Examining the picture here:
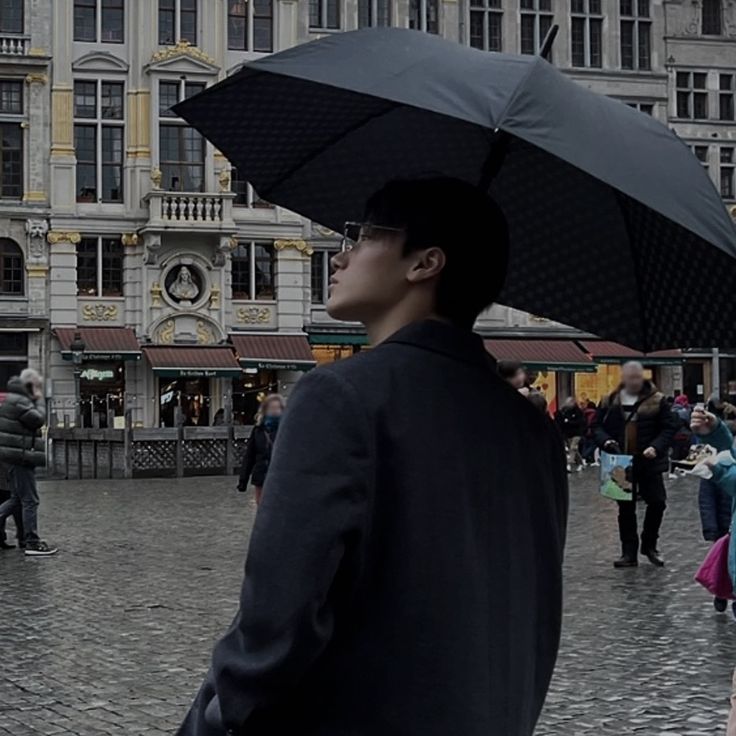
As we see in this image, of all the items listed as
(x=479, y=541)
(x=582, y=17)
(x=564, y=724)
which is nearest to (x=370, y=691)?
(x=479, y=541)

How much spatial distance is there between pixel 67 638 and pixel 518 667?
6.54m

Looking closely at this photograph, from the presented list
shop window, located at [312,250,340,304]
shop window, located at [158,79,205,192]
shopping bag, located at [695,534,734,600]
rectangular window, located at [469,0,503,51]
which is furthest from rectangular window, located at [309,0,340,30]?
shopping bag, located at [695,534,734,600]

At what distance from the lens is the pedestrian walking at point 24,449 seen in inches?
519

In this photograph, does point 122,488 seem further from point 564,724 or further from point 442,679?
point 442,679

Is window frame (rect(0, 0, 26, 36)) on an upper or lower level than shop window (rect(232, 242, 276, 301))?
upper

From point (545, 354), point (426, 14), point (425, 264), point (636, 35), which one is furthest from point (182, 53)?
point (425, 264)

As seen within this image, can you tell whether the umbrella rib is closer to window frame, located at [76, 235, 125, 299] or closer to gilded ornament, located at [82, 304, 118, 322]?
gilded ornament, located at [82, 304, 118, 322]

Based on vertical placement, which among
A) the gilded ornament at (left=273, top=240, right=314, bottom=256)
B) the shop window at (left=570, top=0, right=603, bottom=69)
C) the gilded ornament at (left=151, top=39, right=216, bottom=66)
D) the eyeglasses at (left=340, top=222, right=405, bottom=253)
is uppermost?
the shop window at (left=570, top=0, right=603, bottom=69)

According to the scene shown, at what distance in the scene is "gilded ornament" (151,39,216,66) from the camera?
3538cm

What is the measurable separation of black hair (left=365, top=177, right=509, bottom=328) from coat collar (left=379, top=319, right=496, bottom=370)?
0.16ft

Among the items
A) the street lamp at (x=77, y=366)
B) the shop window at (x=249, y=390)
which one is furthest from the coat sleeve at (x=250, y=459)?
the shop window at (x=249, y=390)

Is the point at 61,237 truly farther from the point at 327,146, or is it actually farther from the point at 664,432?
the point at 327,146

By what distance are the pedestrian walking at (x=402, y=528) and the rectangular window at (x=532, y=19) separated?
37841mm

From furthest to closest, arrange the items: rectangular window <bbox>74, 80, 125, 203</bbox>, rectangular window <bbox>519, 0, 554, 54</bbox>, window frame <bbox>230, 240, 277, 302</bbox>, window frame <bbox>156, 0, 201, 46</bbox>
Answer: rectangular window <bbox>519, 0, 554, 54</bbox>
window frame <bbox>230, 240, 277, 302</bbox>
window frame <bbox>156, 0, 201, 46</bbox>
rectangular window <bbox>74, 80, 125, 203</bbox>
